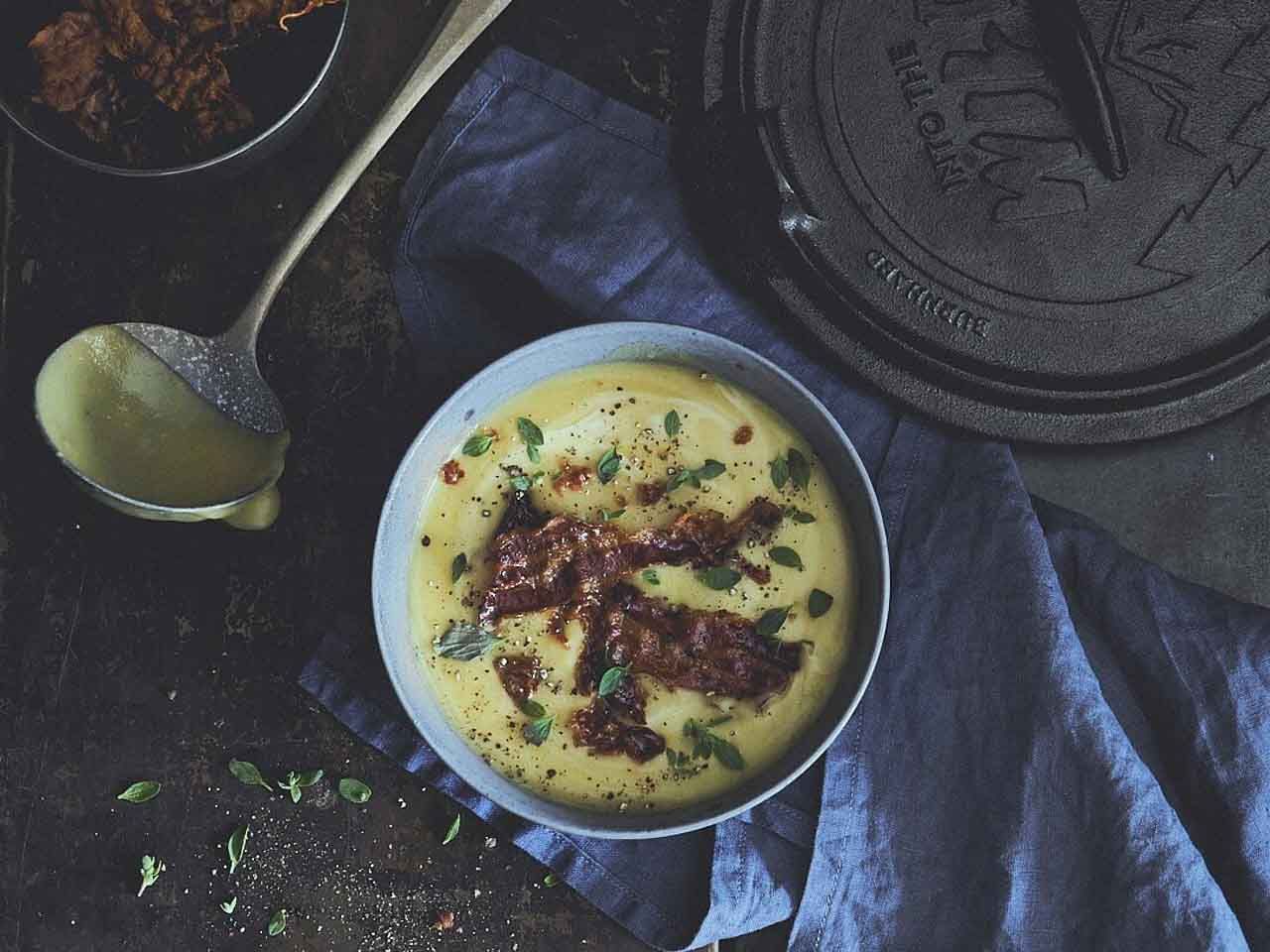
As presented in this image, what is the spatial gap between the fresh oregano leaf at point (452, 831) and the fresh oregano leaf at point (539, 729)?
10.5 inches

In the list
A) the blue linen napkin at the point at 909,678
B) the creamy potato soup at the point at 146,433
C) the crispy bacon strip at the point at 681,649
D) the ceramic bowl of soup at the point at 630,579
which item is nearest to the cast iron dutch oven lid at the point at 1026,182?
the blue linen napkin at the point at 909,678

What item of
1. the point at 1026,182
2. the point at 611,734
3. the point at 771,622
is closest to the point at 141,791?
the point at 611,734

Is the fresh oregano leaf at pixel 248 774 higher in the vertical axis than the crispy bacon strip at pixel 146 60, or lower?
lower

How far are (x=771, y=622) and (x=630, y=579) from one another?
211 millimetres

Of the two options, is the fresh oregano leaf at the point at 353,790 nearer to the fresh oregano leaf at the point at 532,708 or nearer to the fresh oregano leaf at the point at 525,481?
the fresh oregano leaf at the point at 532,708

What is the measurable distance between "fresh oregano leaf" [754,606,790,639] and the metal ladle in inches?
30.2

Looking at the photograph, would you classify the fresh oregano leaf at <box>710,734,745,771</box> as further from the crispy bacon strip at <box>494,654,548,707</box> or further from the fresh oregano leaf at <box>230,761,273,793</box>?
the fresh oregano leaf at <box>230,761,273,793</box>

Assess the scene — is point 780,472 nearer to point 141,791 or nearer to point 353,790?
point 353,790

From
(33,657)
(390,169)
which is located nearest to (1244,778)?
(390,169)

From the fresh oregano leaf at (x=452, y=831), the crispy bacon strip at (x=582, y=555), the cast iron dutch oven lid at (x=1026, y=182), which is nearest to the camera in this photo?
the crispy bacon strip at (x=582, y=555)

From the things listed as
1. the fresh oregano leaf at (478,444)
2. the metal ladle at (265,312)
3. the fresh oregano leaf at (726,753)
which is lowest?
the fresh oregano leaf at (726,753)

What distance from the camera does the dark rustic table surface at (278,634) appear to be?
75.0 inches

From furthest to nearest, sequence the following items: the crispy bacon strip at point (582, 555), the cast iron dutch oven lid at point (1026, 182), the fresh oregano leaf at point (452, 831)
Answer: the fresh oregano leaf at point (452, 831), the cast iron dutch oven lid at point (1026, 182), the crispy bacon strip at point (582, 555)

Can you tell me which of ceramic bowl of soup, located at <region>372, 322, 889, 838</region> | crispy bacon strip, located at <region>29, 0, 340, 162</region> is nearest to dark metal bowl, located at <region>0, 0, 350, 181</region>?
crispy bacon strip, located at <region>29, 0, 340, 162</region>
